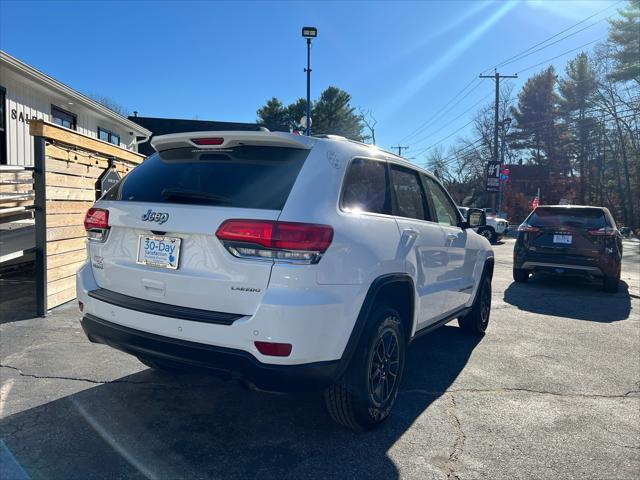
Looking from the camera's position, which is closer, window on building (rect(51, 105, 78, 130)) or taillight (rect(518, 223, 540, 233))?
taillight (rect(518, 223, 540, 233))

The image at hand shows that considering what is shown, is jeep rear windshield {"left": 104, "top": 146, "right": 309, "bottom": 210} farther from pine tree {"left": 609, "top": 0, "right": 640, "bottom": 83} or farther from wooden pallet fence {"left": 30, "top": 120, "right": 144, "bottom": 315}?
pine tree {"left": 609, "top": 0, "right": 640, "bottom": 83}

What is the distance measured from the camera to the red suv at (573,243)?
8477mm

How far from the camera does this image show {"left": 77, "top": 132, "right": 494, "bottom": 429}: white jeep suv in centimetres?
248

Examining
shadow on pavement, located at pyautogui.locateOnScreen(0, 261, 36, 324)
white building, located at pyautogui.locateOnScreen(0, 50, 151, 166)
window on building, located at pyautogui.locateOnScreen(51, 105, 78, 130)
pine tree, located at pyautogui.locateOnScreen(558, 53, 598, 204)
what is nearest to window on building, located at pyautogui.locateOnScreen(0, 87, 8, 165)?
white building, located at pyautogui.locateOnScreen(0, 50, 151, 166)

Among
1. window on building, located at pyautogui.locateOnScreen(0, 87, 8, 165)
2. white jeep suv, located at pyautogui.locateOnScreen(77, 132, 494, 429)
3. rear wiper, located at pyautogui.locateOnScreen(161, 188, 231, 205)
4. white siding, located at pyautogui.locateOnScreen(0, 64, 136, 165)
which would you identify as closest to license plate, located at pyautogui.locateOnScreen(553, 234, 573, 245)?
white jeep suv, located at pyautogui.locateOnScreen(77, 132, 494, 429)

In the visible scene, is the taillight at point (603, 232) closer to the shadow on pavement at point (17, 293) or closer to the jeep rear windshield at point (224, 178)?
the jeep rear windshield at point (224, 178)

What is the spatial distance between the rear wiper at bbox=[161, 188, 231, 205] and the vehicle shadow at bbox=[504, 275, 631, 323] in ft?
19.9

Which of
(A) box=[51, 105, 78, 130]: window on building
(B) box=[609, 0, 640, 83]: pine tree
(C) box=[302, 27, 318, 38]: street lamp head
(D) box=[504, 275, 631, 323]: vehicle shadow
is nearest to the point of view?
(D) box=[504, 275, 631, 323]: vehicle shadow

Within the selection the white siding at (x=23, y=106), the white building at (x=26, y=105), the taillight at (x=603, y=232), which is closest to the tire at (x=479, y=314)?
the taillight at (x=603, y=232)

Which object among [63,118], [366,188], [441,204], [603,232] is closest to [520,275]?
[603,232]

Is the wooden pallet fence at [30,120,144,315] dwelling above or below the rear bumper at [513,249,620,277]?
above

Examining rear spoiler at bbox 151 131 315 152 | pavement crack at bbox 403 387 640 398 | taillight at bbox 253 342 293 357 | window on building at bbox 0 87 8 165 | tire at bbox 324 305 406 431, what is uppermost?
window on building at bbox 0 87 8 165

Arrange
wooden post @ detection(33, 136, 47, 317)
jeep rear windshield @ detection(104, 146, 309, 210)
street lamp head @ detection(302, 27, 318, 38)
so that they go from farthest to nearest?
street lamp head @ detection(302, 27, 318, 38)
wooden post @ detection(33, 136, 47, 317)
jeep rear windshield @ detection(104, 146, 309, 210)

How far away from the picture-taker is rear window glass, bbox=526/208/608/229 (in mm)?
8680
